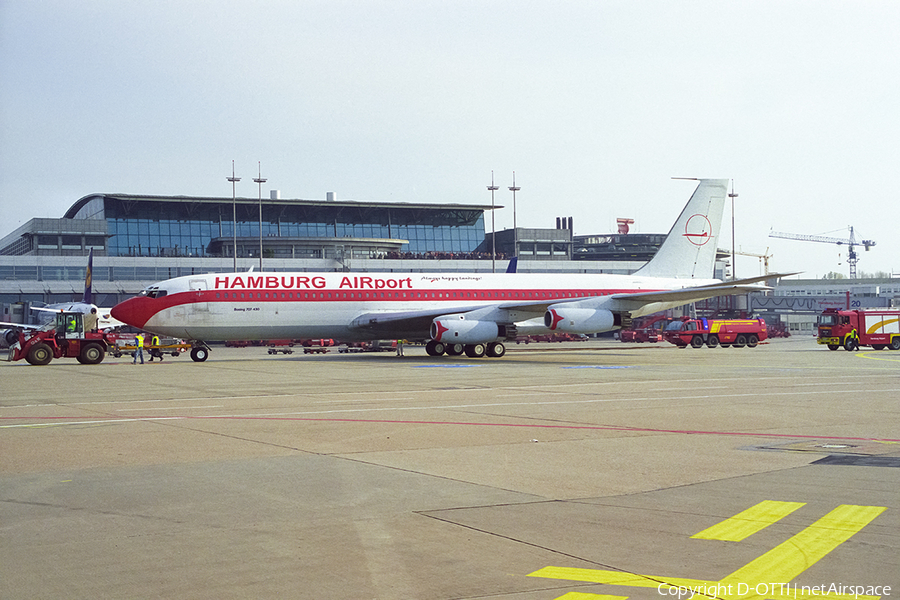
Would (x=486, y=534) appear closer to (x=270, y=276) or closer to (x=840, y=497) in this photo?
(x=840, y=497)

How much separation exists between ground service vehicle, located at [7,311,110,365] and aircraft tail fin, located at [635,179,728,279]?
1197 inches

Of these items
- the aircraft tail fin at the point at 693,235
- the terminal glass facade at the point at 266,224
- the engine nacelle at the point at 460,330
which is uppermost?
the terminal glass facade at the point at 266,224

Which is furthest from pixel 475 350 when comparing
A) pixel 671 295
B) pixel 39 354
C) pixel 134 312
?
pixel 39 354

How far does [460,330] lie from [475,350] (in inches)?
146

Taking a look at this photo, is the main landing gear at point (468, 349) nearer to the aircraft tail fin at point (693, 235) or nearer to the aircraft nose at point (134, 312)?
the aircraft tail fin at point (693, 235)

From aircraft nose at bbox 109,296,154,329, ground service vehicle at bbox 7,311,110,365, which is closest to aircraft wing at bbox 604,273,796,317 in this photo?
aircraft nose at bbox 109,296,154,329

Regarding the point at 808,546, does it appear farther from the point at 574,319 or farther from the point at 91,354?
the point at 91,354

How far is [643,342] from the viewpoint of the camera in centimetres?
7744

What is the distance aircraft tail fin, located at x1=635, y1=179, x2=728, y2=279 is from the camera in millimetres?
49656

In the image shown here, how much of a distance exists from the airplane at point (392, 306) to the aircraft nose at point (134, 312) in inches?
1.8

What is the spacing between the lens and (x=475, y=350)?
1740 inches

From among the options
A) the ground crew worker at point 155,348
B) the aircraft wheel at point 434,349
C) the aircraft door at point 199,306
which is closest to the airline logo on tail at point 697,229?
the aircraft wheel at point 434,349

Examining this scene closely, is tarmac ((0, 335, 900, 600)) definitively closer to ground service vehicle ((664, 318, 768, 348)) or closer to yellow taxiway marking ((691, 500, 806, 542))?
yellow taxiway marking ((691, 500, 806, 542))

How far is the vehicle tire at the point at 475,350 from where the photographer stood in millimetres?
44188
